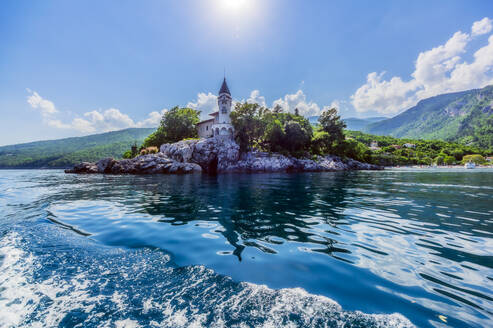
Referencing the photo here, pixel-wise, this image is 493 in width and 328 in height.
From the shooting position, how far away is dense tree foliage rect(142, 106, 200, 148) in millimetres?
62250

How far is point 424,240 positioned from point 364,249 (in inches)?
79.3

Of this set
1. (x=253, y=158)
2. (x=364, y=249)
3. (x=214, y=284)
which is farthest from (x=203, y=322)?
(x=253, y=158)

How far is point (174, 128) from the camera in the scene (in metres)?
62.1

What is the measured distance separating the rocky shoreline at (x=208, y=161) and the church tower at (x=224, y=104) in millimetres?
7473

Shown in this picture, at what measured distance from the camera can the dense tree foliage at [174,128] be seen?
6225cm

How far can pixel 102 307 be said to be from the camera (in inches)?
102

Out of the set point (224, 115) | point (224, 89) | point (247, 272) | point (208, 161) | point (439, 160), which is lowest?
point (439, 160)

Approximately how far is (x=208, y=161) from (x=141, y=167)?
15209 millimetres

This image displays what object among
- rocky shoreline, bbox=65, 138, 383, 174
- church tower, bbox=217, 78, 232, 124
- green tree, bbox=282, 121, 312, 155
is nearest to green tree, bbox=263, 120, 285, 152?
green tree, bbox=282, 121, 312, 155

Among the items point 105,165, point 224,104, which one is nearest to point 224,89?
point 224,104

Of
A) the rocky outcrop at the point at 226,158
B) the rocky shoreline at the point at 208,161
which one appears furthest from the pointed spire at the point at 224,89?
the rocky shoreline at the point at 208,161

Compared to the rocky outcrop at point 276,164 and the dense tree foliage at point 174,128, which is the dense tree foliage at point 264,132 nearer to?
the rocky outcrop at point 276,164

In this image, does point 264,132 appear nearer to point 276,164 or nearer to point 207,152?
point 276,164

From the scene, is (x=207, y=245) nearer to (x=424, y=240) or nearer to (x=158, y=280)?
(x=158, y=280)
